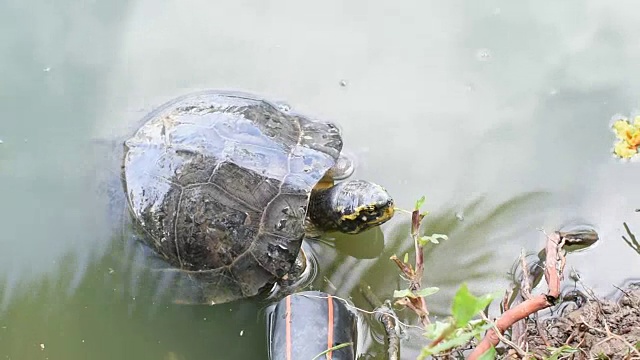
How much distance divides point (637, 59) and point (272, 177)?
1724 millimetres

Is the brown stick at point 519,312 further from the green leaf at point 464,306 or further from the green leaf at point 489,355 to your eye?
the green leaf at point 464,306

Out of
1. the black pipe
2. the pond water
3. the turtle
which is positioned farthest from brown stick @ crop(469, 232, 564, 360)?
the pond water

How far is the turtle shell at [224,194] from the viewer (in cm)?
214

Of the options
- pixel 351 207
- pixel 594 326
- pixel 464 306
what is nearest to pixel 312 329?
pixel 351 207

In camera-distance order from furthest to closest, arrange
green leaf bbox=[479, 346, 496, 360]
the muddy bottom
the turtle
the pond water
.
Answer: the pond water → the turtle → the muddy bottom → green leaf bbox=[479, 346, 496, 360]

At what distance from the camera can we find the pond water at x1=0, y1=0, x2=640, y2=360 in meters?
2.45

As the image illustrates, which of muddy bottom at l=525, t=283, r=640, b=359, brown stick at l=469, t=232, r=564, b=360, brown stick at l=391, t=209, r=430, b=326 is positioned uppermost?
brown stick at l=469, t=232, r=564, b=360

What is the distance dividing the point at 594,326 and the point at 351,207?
942 millimetres

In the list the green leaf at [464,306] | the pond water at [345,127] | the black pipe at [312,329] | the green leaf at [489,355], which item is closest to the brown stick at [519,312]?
the green leaf at [489,355]

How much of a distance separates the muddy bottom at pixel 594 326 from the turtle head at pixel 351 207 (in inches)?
25.8

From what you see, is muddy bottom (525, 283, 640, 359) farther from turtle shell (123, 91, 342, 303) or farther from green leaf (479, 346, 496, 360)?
turtle shell (123, 91, 342, 303)

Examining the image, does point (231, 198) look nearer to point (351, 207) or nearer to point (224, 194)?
point (224, 194)

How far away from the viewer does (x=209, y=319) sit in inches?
96.0

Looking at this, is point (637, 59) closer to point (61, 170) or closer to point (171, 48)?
point (171, 48)
